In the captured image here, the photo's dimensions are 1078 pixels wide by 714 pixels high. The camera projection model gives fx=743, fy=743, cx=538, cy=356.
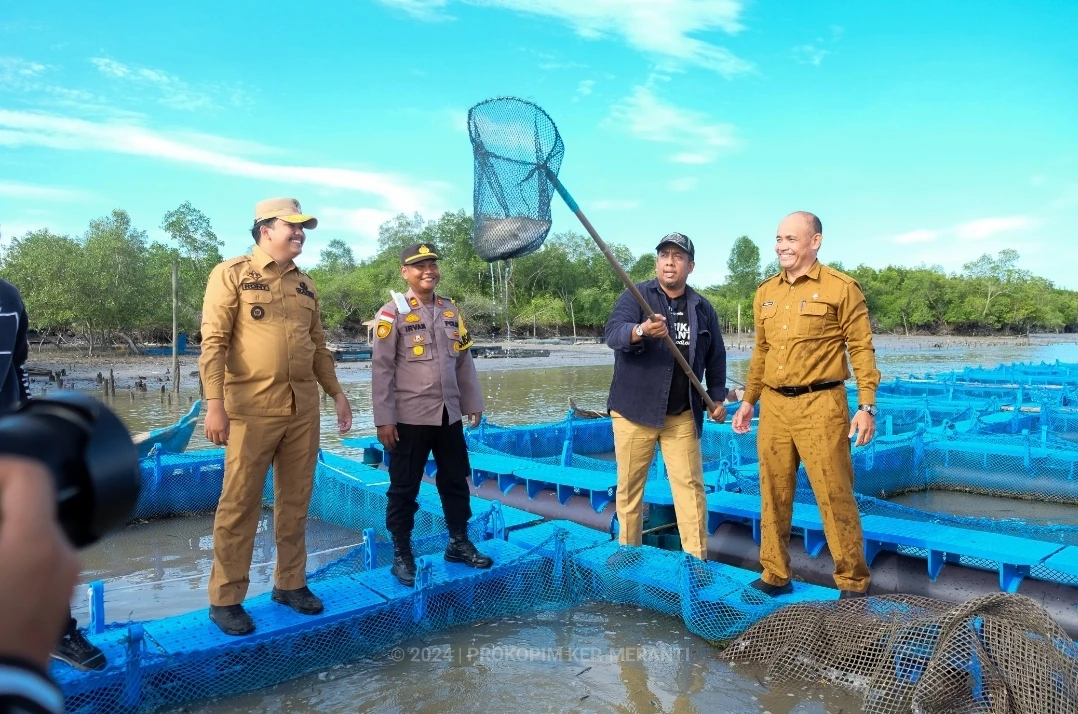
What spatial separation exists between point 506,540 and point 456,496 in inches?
31.0

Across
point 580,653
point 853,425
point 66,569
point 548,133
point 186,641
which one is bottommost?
point 580,653

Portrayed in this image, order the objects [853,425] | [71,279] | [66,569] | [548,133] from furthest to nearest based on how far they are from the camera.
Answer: [71,279] → [548,133] → [853,425] → [66,569]

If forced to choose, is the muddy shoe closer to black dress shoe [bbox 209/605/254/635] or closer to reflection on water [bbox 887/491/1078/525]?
black dress shoe [bbox 209/605/254/635]

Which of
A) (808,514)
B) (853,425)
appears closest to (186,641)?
(853,425)

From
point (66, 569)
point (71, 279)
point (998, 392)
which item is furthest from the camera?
point (71, 279)

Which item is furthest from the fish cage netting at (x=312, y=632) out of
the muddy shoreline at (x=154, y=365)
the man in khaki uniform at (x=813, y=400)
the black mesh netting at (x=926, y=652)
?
the muddy shoreline at (x=154, y=365)

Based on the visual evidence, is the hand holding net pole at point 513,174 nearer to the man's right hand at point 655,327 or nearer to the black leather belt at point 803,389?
the man's right hand at point 655,327

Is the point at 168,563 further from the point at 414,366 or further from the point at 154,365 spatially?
the point at 154,365

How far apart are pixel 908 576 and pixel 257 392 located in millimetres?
4021

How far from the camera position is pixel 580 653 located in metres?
3.94

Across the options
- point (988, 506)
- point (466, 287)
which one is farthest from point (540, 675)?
point (466, 287)

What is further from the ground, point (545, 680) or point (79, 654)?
point (79, 654)

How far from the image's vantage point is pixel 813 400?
390 centimetres

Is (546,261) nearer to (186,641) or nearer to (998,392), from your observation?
(998,392)
